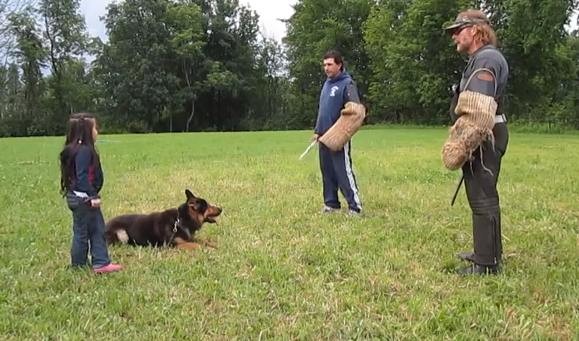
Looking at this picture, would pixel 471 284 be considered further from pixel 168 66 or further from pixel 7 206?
pixel 168 66

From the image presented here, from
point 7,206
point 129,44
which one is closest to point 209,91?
point 129,44

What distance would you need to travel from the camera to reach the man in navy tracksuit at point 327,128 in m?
6.37

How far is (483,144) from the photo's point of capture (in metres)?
3.83

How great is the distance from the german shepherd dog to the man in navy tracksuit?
6.18ft

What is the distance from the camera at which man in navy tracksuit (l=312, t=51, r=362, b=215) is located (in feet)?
20.9

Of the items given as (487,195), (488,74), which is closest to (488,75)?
(488,74)

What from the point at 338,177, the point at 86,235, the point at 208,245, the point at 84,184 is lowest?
the point at 208,245

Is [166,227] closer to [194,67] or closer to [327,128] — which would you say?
[327,128]

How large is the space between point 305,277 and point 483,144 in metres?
1.64

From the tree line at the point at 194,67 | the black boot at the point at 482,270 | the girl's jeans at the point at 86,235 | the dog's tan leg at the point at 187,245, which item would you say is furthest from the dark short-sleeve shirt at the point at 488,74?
the tree line at the point at 194,67

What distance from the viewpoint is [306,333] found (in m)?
2.94

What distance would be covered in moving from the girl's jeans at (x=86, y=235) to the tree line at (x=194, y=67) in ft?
125

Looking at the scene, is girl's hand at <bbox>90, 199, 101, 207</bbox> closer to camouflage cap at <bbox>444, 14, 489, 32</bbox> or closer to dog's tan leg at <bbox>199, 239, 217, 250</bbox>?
dog's tan leg at <bbox>199, 239, 217, 250</bbox>

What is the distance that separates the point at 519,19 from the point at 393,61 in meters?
13.0
